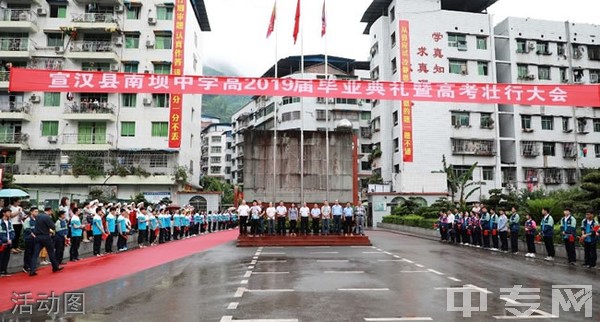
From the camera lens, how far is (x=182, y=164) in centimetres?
3616

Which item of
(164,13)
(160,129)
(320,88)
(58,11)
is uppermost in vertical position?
(164,13)

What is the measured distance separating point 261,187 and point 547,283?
47.2 feet

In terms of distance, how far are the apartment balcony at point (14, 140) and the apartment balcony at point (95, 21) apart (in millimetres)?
9214

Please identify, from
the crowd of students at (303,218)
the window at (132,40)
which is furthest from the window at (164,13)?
the crowd of students at (303,218)

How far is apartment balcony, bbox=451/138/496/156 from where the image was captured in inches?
1512

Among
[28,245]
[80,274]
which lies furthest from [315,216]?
[28,245]

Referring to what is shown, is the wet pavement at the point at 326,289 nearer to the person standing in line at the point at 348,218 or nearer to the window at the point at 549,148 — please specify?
the person standing in line at the point at 348,218

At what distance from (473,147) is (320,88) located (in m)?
27.1

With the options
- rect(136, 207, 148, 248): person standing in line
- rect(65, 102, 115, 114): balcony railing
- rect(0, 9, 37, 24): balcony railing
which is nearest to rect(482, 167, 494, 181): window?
rect(136, 207, 148, 248): person standing in line

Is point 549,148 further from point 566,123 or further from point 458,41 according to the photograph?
point 458,41

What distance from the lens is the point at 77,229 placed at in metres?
13.1

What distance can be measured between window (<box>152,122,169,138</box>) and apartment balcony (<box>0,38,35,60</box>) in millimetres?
10576

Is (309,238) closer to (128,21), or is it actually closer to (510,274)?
(510,274)

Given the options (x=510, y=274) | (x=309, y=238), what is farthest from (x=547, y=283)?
(x=309, y=238)
